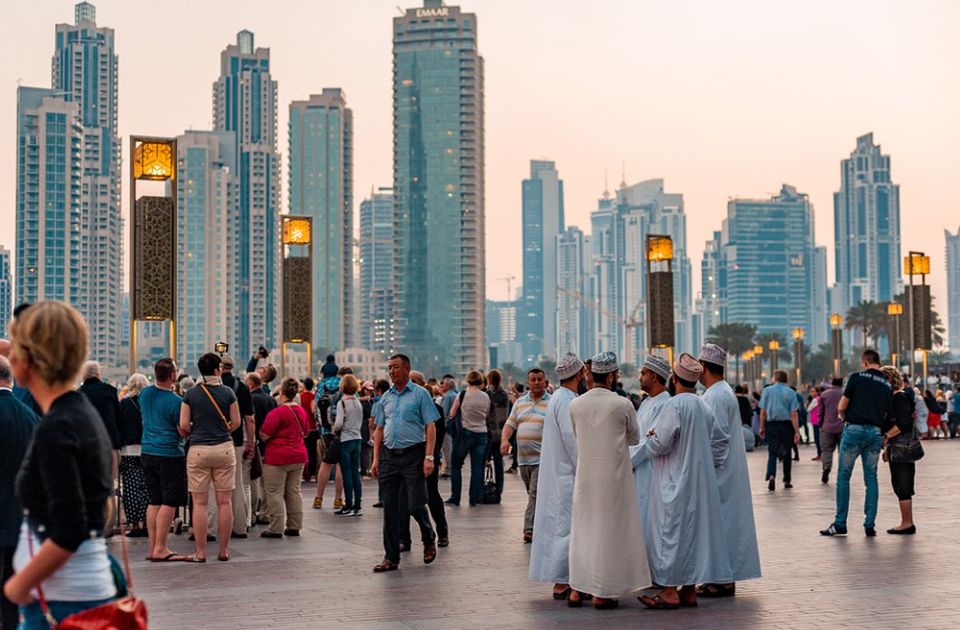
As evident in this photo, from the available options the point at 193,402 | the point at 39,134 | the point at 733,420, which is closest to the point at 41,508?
the point at 733,420

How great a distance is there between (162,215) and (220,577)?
8927 mm

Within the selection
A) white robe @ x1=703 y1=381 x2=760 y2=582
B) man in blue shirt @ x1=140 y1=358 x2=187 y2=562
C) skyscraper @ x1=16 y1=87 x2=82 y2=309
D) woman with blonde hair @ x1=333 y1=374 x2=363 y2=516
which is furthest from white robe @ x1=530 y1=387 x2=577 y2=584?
skyscraper @ x1=16 y1=87 x2=82 y2=309

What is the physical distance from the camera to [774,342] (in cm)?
8294

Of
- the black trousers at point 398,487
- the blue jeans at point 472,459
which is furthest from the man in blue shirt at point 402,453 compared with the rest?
the blue jeans at point 472,459

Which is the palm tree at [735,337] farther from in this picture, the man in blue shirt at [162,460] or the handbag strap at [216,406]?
the handbag strap at [216,406]

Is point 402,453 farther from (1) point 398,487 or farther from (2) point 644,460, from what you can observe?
(2) point 644,460

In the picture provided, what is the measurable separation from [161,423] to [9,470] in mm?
5880

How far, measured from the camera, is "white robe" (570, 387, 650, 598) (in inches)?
350

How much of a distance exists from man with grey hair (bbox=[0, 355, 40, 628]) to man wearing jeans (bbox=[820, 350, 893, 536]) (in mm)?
9101

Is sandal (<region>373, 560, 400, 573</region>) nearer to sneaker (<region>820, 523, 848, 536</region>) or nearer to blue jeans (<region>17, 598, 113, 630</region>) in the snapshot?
sneaker (<region>820, 523, 848, 536</region>)

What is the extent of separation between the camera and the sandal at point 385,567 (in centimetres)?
1102

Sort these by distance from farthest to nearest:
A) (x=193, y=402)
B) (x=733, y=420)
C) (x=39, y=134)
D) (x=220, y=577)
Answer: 1. (x=39, y=134)
2. (x=193, y=402)
3. (x=220, y=577)
4. (x=733, y=420)

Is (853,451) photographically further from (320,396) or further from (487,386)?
(320,396)

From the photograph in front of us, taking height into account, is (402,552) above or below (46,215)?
below
